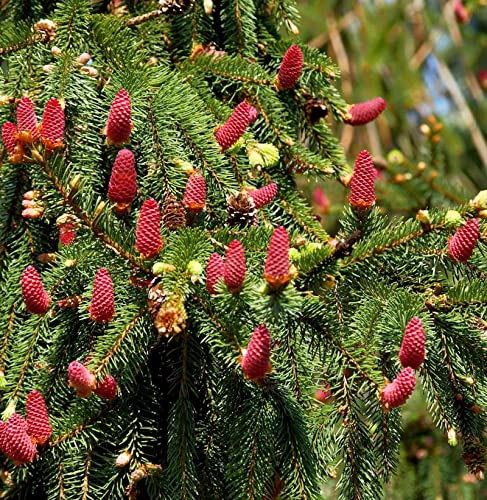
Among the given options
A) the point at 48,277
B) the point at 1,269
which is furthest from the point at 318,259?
the point at 1,269

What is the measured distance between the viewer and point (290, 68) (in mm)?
972

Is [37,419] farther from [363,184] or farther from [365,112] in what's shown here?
[365,112]

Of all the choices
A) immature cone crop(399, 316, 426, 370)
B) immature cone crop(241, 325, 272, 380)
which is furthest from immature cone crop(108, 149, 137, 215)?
immature cone crop(399, 316, 426, 370)

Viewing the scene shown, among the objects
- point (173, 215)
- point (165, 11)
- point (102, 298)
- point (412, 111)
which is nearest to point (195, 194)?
point (173, 215)

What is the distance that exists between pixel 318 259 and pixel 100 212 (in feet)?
0.75

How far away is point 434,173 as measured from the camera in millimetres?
1745

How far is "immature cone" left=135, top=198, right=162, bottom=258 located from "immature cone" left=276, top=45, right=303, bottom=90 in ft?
1.19

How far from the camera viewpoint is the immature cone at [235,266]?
644 millimetres

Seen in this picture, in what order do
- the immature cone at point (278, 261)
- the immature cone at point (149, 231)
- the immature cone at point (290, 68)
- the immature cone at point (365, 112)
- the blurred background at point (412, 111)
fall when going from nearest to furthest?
1. the immature cone at point (278, 261)
2. the immature cone at point (149, 231)
3. the immature cone at point (290, 68)
4. the immature cone at point (365, 112)
5. the blurred background at point (412, 111)

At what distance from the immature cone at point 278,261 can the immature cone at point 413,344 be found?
5.4 inches

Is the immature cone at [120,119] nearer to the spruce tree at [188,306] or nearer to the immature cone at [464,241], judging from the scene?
the spruce tree at [188,306]

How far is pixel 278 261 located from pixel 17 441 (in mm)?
328

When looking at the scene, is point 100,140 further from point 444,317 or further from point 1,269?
point 444,317

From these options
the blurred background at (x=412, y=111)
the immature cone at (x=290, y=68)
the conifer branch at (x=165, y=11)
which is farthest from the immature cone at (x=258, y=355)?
the blurred background at (x=412, y=111)
